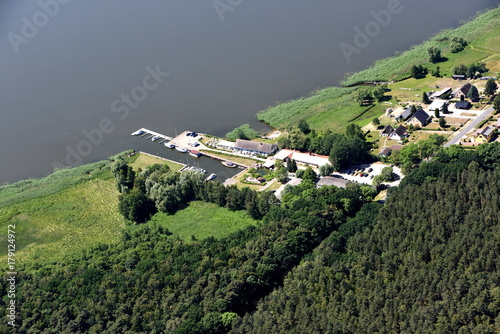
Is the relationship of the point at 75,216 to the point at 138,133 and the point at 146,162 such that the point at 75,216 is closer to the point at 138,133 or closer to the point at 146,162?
the point at 146,162

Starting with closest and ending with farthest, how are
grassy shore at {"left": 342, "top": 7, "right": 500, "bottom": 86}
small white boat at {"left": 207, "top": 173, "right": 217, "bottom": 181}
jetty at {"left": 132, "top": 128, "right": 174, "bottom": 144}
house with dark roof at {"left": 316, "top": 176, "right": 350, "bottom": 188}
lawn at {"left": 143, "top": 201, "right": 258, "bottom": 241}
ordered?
1. lawn at {"left": 143, "top": 201, "right": 258, "bottom": 241}
2. house with dark roof at {"left": 316, "top": 176, "right": 350, "bottom": 188}
3. small white boat at {"left": 207, "top": 173, "right": 217, "bottom": 181}
4. jetty at {"left": 132, "top": 128, "right": 174, "bottom": 144}
5. grassy shore at {"left": 342, "top": 7, "right": 500, "bottom": 86}

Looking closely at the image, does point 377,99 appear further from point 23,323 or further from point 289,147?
point 23,323

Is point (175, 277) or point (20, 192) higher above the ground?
point (20, 192)

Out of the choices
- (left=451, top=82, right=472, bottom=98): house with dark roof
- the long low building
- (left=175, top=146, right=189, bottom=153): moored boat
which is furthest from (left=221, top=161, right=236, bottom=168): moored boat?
(left=451, top=82, right=472, bottom=98): house with dark roof

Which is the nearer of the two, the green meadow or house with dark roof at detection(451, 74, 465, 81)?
the green meadow

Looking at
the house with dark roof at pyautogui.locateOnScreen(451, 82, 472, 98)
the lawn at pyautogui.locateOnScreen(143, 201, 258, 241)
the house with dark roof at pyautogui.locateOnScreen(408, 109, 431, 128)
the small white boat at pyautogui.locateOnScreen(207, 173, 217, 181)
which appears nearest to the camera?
the lawn at pyautogui.locateOnScreen(143, 201, 258, 241)

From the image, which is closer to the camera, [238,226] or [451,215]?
[451,215]

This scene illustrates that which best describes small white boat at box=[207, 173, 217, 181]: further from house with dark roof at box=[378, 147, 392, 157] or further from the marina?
house with dark roof at box=[378, 147, 392, 157]

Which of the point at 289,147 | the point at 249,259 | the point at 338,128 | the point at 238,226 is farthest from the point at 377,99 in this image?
the point at 249,259
